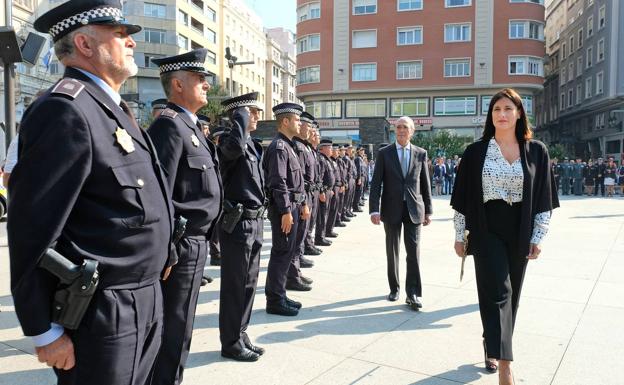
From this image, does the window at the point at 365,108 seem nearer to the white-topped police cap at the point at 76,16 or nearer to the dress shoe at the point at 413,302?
the dress shoe at the point at 413,302

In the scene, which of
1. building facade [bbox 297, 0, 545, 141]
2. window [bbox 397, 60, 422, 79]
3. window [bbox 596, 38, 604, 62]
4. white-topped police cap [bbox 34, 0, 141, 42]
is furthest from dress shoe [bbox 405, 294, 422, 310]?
window [bbox 596, 38, 604, 62]

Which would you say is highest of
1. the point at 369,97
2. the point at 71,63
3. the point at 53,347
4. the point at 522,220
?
the point at 369,97

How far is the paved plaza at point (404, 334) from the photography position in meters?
3.69

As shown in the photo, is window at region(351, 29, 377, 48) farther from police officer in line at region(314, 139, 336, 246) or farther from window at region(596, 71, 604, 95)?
police officer in line at region(314, 139, 336, 246)

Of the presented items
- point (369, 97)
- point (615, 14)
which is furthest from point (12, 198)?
point (615, 14)

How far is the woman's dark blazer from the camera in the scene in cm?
359

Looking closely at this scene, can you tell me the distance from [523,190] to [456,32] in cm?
4083

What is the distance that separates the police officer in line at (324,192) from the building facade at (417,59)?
30.3 meters

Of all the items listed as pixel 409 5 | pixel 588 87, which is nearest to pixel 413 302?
pixel 409 5

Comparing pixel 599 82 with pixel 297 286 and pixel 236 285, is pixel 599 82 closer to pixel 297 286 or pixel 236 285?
pixel 297 286

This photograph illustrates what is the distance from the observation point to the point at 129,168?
204cm

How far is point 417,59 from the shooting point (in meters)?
41.4

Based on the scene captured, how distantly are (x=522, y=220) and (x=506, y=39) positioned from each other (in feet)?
133

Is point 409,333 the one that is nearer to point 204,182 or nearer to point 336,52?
point 204,182
